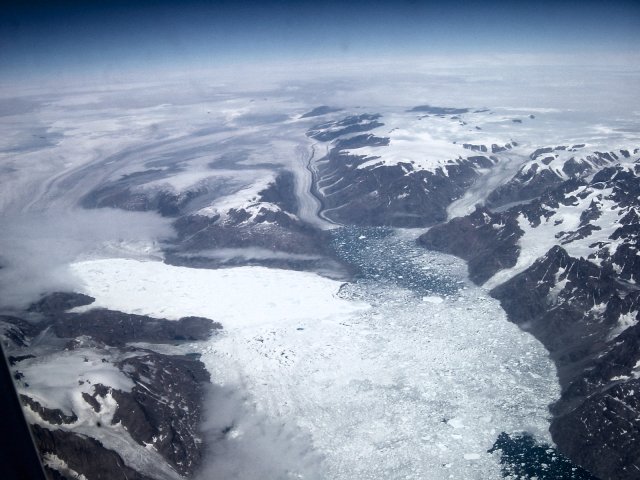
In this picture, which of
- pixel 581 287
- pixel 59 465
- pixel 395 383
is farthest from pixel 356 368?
pixel 59 465

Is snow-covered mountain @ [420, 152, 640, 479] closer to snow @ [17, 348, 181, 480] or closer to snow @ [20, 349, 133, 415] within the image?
snow @ [17, 348, 181, 480]

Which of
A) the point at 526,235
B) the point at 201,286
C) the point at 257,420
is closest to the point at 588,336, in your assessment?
the point at 526,235

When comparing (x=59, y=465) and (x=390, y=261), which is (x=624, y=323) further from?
(x=59, y=465)

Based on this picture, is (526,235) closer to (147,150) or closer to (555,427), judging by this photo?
(555,427)

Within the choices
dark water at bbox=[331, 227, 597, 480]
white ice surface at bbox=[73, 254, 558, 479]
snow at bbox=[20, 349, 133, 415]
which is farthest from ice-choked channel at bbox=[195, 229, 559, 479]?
snow at bbox=[20, 349, 133, 415]

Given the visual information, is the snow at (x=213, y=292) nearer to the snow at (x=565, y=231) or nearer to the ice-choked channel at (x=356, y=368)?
the ice-choked channel at (x=356, y=368)

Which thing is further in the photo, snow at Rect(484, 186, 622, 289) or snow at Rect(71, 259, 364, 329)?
snow at Rect(71, 259, 364, 329)
